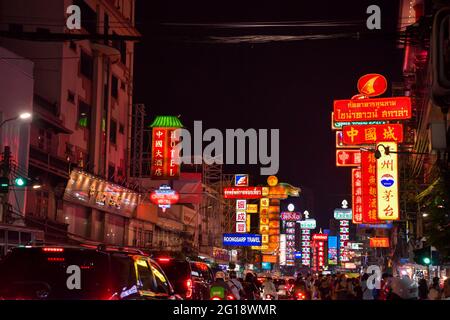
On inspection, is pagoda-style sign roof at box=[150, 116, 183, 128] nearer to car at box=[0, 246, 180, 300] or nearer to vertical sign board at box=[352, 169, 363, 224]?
vertical sign board at box=[352, 169, 363, 224]

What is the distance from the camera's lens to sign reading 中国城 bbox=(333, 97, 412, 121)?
39469 millimetres

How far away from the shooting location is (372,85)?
44.9 metres

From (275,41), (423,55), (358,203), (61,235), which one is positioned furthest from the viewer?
(358,203)

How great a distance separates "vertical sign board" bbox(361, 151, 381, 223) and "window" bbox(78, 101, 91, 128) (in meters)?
18.1

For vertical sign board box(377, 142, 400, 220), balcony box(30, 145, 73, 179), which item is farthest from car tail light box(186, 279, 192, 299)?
vertical sign board box(377, 142, 400, 220)

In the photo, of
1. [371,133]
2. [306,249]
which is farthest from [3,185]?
[306,249]

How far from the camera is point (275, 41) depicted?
770 inches

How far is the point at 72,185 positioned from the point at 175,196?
12618 millimetres

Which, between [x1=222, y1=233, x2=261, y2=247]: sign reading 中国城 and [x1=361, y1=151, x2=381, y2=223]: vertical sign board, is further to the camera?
[x1=222, y1=233, x2=261, y2=247]: sign reading 中国城

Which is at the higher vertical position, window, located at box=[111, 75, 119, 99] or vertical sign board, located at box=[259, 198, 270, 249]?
window, located at box=[111, 75, 119, 99]

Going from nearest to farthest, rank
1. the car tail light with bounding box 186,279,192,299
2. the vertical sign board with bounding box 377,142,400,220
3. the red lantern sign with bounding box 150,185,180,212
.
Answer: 1. the car tail light with bounding box 186,279,192,299
2. the vertical sign board with bounding box 377,142,400,220
3. the red lantern sign with bounding box 150,185,180,212

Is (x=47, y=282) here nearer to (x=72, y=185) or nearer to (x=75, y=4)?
(x=72, y=185)

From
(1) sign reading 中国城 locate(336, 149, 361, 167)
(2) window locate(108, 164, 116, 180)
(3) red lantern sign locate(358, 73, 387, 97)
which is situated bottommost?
(2) window locate(108, 164, 116, 180)

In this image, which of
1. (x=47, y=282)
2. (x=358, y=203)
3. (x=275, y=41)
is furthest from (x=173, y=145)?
(x=47, y=282)
